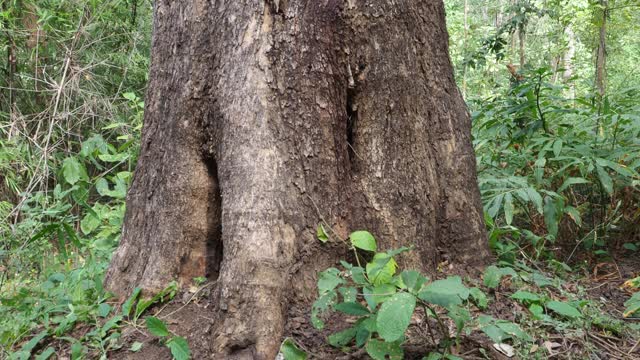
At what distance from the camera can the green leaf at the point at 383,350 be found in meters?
1.61

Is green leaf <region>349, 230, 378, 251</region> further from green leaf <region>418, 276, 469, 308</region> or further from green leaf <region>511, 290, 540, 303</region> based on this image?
green leaf <region>511, 290, 540, 303</region>

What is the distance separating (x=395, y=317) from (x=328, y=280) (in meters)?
0.43

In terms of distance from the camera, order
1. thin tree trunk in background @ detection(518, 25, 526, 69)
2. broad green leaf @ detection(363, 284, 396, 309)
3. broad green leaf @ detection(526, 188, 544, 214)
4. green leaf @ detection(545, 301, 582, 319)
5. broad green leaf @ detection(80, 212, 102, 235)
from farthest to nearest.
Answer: thin tree trunk in background @ detection(518, 25, 526, 69)
broad green leaf @ detection(80, 212, 102, 235)
broad green leaf @ detection(526, 188, 544, 214)
green leaf @ detection(545, 301, 582, 319)
broad green leaf @ detection(363, 284, 396, 309)

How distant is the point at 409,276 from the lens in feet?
4.95

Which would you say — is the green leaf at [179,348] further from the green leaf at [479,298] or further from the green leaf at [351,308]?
the green leaf at [479,298]

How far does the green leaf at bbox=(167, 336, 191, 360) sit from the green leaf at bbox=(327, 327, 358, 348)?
482 mm

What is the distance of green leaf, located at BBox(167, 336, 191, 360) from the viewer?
5.68 ft

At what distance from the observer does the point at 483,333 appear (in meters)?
1.88

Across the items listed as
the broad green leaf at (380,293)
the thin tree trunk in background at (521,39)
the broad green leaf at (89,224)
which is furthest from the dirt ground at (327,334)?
the thin tree trunk in background at (521,39)

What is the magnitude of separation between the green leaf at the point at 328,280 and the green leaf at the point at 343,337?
15 cm

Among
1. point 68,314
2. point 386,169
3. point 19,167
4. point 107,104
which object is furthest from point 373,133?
point 107,104

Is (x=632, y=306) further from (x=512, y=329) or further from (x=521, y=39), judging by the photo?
(x=521, y=39)

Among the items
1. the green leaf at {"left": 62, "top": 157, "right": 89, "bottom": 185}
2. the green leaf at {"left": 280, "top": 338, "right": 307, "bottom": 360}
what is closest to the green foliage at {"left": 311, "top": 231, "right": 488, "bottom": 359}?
the green leaf at {"left": 280, "top": 338, "right": 307, "bottom": 360}

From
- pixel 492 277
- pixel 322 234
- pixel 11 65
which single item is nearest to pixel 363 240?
pixel 322 234
